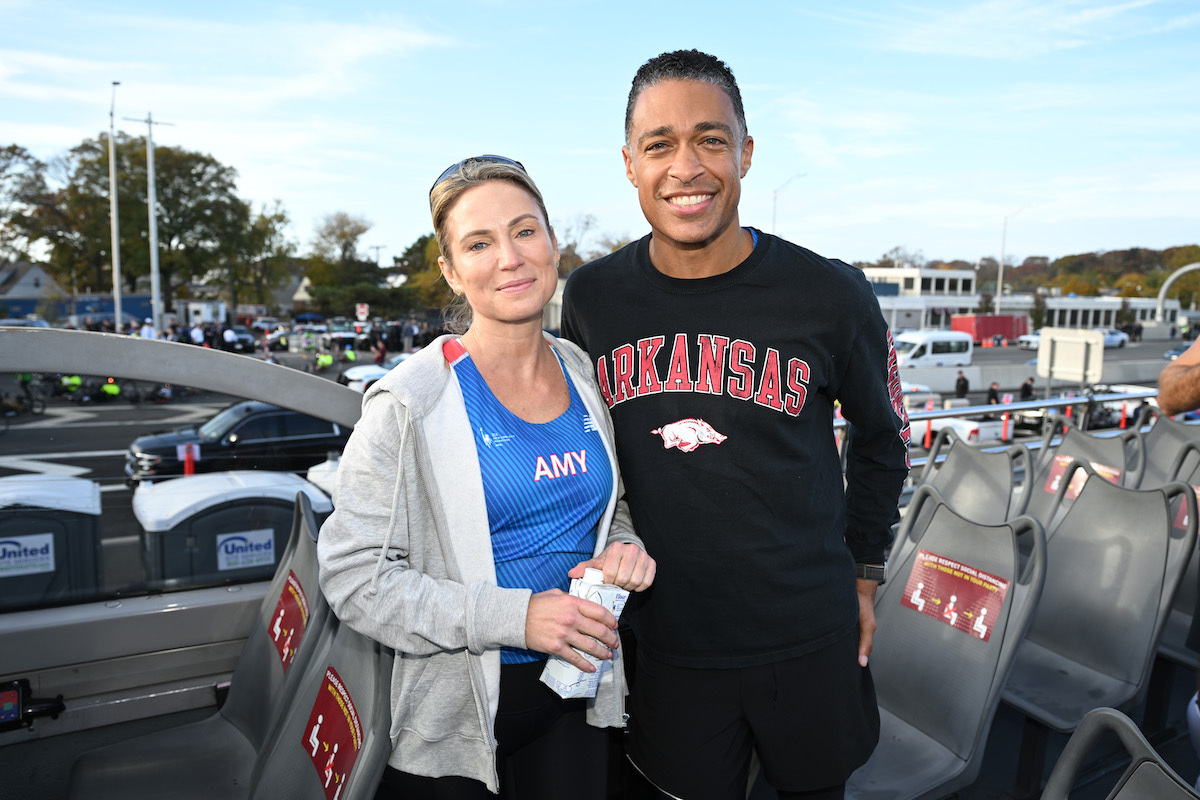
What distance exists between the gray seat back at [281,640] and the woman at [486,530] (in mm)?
750

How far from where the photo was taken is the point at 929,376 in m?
25.8

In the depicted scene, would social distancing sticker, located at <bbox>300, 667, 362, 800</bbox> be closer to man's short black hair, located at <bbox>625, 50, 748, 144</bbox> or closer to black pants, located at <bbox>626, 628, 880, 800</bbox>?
black pants, located at <bbox>626, 628, 880, 800</bbox>

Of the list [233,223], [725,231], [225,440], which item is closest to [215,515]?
[225,440]

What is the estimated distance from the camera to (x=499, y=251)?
63.1 inches

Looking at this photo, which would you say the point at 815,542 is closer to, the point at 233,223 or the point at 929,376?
the point at 929,376

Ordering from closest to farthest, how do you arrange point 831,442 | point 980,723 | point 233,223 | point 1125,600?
point 831,442 < point 980,723 < point 1125,600 < point 233,223

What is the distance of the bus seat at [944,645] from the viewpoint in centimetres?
239

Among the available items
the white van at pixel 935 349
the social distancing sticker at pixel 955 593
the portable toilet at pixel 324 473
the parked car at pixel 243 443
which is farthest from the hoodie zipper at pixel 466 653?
the white van at pixel 935 349

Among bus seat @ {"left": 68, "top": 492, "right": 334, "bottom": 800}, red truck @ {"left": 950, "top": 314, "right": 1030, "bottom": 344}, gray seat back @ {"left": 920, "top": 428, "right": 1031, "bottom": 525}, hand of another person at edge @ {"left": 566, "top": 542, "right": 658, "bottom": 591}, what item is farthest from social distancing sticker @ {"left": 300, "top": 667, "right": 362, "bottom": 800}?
red truck @ {"left": 950, "top": 314, "right": 1030, "bottom": 344}

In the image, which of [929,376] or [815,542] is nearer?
[815,542]

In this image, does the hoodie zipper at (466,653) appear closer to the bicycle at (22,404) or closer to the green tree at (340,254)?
the bicycle at (22,404)

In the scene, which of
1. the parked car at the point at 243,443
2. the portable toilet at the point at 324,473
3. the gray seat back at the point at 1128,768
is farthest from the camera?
the portable toilet at the point at 324,473

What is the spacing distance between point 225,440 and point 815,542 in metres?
2.23

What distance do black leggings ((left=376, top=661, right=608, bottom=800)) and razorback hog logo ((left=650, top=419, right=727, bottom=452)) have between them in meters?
0.58
